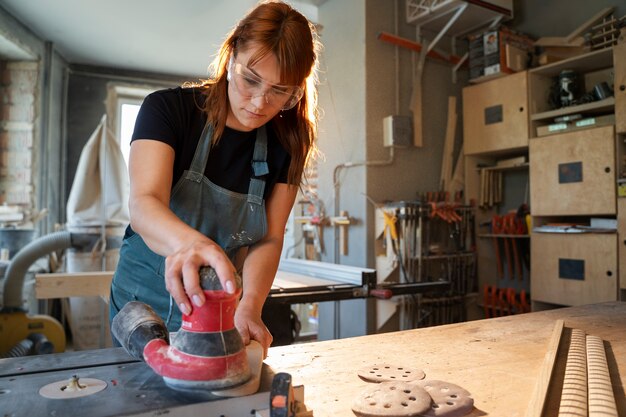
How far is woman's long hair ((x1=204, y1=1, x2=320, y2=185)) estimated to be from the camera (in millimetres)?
1115

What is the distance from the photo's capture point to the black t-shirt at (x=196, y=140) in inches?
44.6

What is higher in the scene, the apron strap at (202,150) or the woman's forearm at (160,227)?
the apron strap at (202,150)

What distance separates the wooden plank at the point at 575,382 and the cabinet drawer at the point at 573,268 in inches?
81.0

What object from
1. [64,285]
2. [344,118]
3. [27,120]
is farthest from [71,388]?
[27,120]

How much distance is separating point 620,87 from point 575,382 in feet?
8.82

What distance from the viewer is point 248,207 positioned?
4.40 feet

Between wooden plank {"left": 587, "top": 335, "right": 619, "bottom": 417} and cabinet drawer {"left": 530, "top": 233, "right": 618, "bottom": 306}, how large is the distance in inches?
81.0

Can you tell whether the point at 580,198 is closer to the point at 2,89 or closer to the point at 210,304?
the point at 210,304

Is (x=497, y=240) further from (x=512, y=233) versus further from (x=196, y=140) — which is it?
(x=196, y=140)

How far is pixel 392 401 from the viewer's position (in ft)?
2.84

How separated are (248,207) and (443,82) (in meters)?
3.28

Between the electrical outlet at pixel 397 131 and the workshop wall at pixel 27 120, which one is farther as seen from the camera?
the workshop wall at pixel 27 120

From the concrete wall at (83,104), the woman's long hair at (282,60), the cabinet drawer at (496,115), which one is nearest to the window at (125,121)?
the concrete wall at (83,104)

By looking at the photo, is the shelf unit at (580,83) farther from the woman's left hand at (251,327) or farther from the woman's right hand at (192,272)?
the woman's right hand at (192,272)
